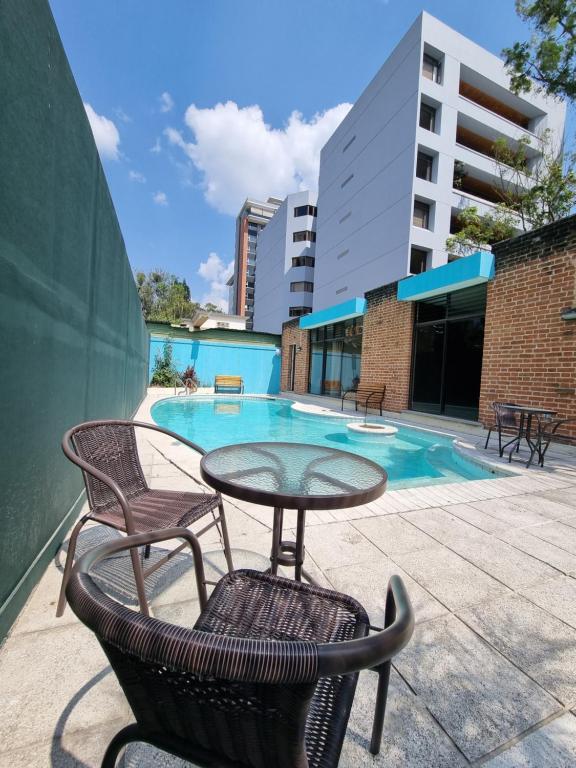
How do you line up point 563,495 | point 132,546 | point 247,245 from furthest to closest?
point 247,245 → point 563,495 → point 132,546

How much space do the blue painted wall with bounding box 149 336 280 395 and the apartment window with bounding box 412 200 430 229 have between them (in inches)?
337

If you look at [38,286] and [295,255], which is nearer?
[38,286]

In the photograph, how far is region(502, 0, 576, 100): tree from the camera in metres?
6.56

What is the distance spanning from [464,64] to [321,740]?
22.0 meters

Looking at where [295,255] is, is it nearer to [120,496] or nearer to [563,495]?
[563,495]

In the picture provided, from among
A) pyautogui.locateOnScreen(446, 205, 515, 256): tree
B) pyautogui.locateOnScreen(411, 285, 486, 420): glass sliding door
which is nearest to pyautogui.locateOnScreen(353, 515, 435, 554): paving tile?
pyautogui.locateOnScreen(411, 285, 486, 420): glass sliding door

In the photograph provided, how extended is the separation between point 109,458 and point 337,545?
4.67 ft

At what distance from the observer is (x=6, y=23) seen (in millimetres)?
1214

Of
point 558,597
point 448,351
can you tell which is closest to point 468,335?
point 448,351

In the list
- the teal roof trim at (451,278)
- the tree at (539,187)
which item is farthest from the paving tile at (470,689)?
the tree at (539,187)

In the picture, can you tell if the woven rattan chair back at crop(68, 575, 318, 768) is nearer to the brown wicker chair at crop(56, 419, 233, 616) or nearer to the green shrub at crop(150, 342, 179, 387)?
the brown wicker chair at crop(56, 419, 233, 616)

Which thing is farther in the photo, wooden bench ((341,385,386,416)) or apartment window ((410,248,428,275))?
apartment window ((410,248,428,275))

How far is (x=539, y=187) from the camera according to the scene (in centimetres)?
1205

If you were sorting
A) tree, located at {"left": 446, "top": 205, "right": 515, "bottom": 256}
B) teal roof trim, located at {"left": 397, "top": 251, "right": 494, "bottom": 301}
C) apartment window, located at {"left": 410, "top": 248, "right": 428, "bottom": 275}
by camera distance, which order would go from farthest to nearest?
apartment window, located at {"left": 410, "top": 248, "right": 428, "bottom": 275} < tree, located at {"left": 446, "top": 205, "right": 515, "bottom": 256} < teal roof trim, located at {"left": 397, "top": 251, "right": 494, "bottom": 301}
